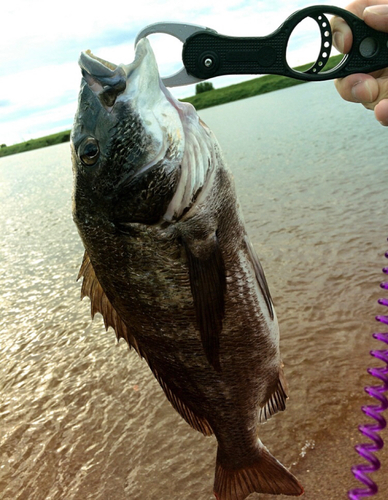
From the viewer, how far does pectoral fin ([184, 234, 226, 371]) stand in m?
2.00

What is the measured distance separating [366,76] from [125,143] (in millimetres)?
1097

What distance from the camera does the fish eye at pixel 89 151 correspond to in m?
1.93

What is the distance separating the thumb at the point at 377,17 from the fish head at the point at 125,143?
2.66 feet

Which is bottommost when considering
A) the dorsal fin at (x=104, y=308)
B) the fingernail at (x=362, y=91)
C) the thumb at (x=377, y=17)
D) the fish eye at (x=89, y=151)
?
the dorsal fin at (x=104, y=308)

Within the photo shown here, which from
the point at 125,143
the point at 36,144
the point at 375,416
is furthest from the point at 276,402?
the point at 36,144

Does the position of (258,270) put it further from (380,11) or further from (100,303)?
(380,11)

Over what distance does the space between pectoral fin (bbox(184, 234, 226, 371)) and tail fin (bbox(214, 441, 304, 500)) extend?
96 cm

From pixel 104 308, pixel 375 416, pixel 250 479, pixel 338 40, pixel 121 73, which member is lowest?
pixel 250 479

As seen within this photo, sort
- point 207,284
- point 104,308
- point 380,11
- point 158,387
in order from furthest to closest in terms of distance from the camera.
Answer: point 158,387 < point 104,308 < point 207,284 < point 380,11

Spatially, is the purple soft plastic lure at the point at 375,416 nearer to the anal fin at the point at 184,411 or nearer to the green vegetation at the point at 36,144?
the anal fin at the point at 184,411

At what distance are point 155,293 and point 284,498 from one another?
1.88 metres

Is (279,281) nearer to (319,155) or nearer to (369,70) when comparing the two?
(369,70)

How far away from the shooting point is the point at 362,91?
6.69 ft

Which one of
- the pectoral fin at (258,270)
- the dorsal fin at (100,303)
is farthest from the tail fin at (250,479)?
the pectoral fin at (258,270)
